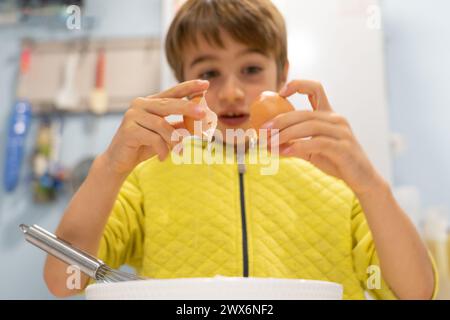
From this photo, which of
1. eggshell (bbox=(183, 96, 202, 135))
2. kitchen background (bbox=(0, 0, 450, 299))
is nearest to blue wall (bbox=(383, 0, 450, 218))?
kitchen background (bbox=(0, 0, 450, 299))

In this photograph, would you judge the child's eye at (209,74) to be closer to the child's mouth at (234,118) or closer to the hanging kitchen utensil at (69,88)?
the child's mouth at (234,118)

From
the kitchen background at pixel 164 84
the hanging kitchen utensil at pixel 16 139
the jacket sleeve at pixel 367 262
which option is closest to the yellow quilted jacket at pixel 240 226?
the jacket sleeve at pixel 367 262

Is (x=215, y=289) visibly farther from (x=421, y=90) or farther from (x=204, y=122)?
(x=421, y=90)

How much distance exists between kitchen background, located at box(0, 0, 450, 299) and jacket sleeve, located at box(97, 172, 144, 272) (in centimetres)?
49

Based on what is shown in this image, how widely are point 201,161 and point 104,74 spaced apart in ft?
2.32

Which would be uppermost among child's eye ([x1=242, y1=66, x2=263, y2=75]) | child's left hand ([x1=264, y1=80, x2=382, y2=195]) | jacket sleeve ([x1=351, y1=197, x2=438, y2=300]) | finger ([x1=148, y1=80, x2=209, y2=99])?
child's eye ([x1=242, y1=66, x2=263, y2=75])

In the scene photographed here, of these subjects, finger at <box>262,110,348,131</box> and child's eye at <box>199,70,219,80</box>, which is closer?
finger at <box>262,110,348,131</box>

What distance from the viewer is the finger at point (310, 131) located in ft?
1.42

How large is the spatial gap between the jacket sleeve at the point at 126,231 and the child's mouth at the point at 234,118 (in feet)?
0.57

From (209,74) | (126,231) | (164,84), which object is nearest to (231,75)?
(209,74)

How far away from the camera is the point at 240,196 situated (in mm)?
611

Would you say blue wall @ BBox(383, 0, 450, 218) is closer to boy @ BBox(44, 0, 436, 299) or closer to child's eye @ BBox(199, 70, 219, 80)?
boy @ BBox(44, 0, 436, 299)

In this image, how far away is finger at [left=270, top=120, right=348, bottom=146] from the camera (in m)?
0.43
